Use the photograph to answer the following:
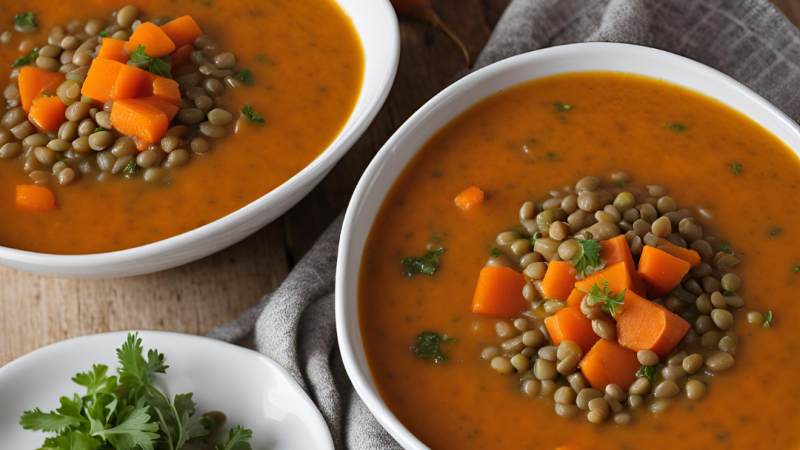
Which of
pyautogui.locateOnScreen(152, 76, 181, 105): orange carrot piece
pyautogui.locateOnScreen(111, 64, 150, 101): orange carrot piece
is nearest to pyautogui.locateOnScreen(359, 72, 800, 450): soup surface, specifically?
pyautogui.locateOnScreen(152, 76, 181, 105): orange carrot piece

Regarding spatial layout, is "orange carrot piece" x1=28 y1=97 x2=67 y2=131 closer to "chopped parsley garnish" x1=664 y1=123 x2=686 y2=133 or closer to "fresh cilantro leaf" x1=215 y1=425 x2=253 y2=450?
"fresh cilantro leaf" x1=215 y1=425 x2=253 y2=450

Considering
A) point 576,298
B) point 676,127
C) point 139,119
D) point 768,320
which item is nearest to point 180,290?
point 139,119

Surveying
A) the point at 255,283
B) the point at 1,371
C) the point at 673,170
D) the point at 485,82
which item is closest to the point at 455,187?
the point at 485,82

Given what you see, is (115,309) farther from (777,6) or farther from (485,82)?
(777,6)

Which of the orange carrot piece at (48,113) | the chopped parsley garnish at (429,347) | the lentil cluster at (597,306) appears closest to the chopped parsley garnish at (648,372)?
the lentil cluster at (597,306)

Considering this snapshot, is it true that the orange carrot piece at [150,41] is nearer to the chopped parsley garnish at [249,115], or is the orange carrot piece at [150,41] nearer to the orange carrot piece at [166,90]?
the orange carrot piece at [166,90]

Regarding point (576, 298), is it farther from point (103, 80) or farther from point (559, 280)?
point (103, 80)
